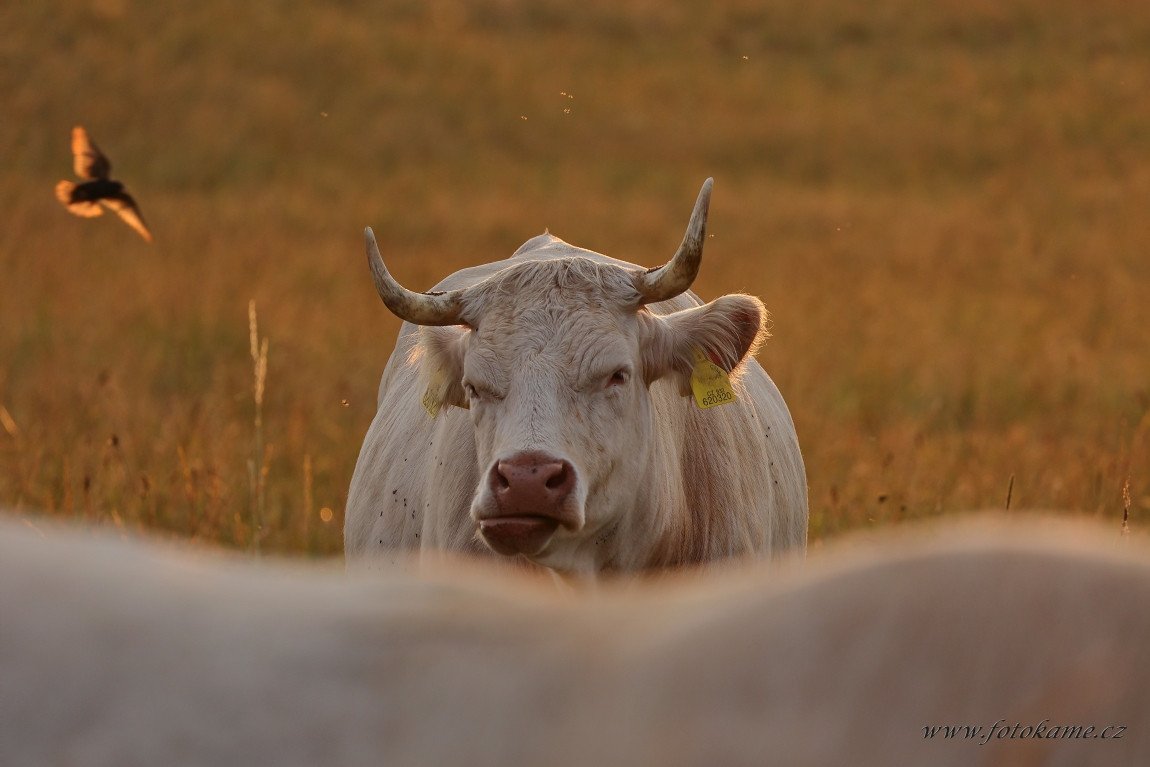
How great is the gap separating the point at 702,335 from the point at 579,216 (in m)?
15.7

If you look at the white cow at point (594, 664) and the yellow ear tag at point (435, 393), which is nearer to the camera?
the white cow at point (594, 664)

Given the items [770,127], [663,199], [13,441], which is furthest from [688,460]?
[770,127]

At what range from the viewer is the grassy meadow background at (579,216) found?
6.90 m

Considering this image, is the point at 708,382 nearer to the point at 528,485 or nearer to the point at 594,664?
the point at 528,485

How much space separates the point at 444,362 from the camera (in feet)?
13.0

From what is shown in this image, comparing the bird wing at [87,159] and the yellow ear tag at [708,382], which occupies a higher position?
the bird wing at [87,159]

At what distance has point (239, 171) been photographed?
21344mm

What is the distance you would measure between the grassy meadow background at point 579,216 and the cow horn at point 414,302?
1.37 metres

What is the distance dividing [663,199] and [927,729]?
813 inches

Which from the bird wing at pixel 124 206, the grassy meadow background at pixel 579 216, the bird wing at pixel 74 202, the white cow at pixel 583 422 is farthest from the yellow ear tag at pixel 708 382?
the bird wing at pixel 74 202

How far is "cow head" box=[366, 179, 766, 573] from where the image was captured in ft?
10.8

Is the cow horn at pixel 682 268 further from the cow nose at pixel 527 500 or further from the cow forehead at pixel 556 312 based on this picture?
the cow nose at pixel 527 500

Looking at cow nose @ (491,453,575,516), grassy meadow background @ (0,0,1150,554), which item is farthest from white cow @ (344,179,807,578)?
grassy meadow background @ (0,0,1150,554)

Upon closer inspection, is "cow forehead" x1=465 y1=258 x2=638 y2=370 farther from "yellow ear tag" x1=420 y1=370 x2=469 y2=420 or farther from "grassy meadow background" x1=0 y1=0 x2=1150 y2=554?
"grassy meadow background" x1=0 y1=0 x2=1150 y2=554
